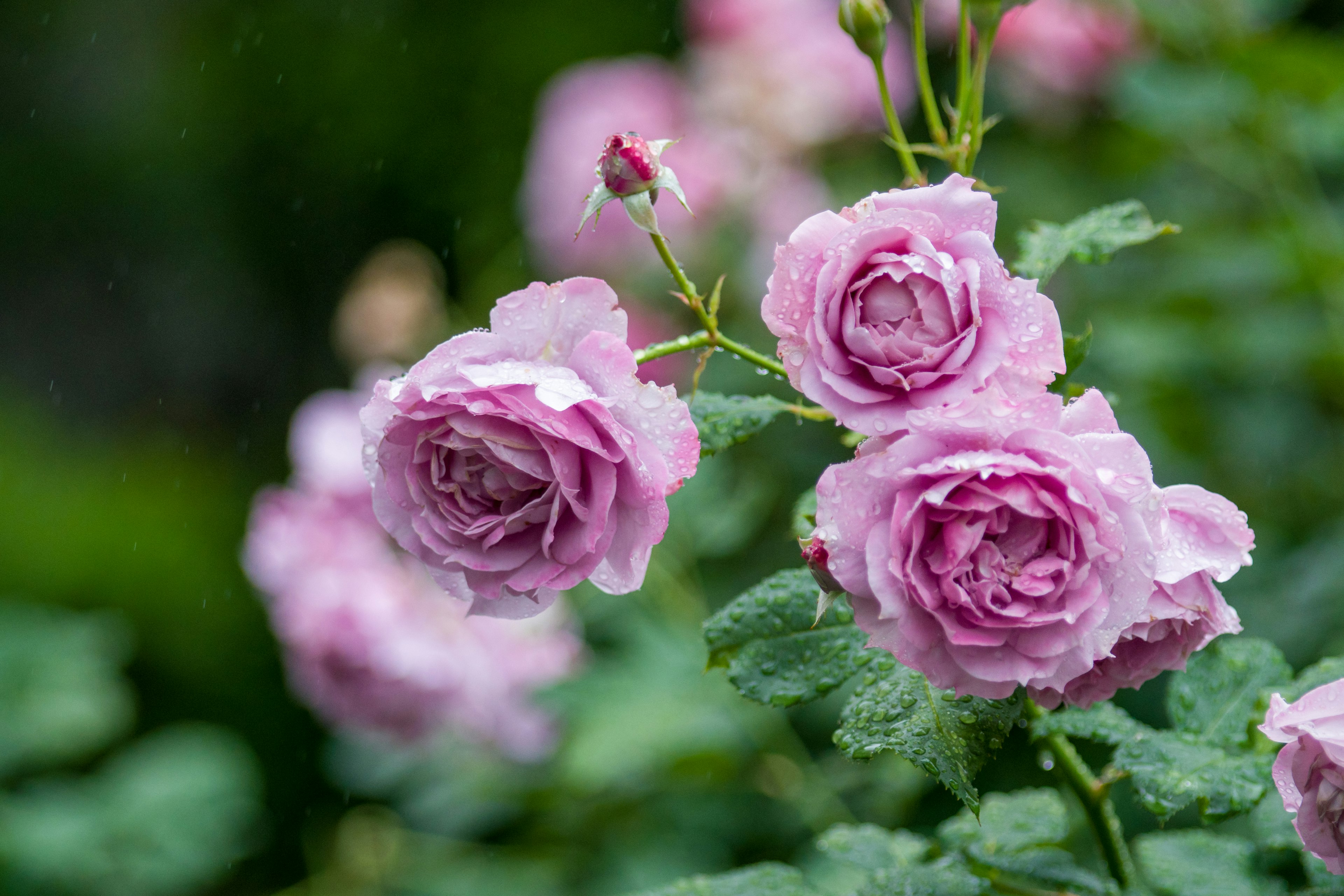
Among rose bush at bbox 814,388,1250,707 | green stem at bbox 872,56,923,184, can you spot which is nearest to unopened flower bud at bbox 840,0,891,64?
green stem at bbox 872,56,923,184

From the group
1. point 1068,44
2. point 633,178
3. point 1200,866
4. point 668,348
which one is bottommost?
point 1200,866

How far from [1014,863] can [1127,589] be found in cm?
39

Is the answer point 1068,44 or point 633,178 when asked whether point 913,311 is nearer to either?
point 633,178

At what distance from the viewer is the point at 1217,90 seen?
2.08m

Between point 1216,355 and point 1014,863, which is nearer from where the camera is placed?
point 1014,863

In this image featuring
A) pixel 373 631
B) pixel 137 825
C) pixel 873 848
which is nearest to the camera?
pixel 873 848

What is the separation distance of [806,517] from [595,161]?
186 centimetres

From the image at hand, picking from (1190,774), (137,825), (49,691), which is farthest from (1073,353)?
(49,691)

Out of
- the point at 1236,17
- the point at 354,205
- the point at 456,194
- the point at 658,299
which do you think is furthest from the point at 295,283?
the point at 1236,17

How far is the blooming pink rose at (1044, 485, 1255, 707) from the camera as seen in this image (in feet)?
2.34

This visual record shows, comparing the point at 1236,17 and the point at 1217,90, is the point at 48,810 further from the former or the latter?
the point at 1236,17

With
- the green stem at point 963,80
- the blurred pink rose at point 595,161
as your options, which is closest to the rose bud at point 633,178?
the green stem at point 963,80

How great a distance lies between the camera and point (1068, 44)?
2516mm

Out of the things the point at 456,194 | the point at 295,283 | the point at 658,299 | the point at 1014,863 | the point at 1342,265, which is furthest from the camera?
the point at 295,283
